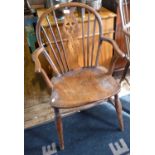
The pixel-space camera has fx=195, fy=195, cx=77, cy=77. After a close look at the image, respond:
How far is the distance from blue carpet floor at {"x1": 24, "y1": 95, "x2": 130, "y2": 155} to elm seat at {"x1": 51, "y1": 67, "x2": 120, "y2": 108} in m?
0.43

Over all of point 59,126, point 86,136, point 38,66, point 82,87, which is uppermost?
point 38,66

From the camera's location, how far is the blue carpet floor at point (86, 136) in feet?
4.87

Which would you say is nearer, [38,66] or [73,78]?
[38,66]

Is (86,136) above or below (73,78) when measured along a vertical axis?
below

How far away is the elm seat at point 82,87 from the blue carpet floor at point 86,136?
434 mm

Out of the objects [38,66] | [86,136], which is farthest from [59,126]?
[38,66]

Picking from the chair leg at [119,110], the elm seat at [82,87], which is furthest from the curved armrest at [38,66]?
the chair leg at [119,110]

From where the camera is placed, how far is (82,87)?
4.61ft

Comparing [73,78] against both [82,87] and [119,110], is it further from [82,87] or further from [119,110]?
[119,110]

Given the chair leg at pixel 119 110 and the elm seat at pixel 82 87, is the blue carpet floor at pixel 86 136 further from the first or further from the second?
the elm seat at pixel 82 87

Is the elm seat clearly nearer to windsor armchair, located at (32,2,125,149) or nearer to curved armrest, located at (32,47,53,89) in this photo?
windsor armchair, located at (32,2,125,149)

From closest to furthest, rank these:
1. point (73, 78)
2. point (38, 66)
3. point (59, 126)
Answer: point (38, 66) < point (59, 126) < point (73, 78)

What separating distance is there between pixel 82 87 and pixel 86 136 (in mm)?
453
